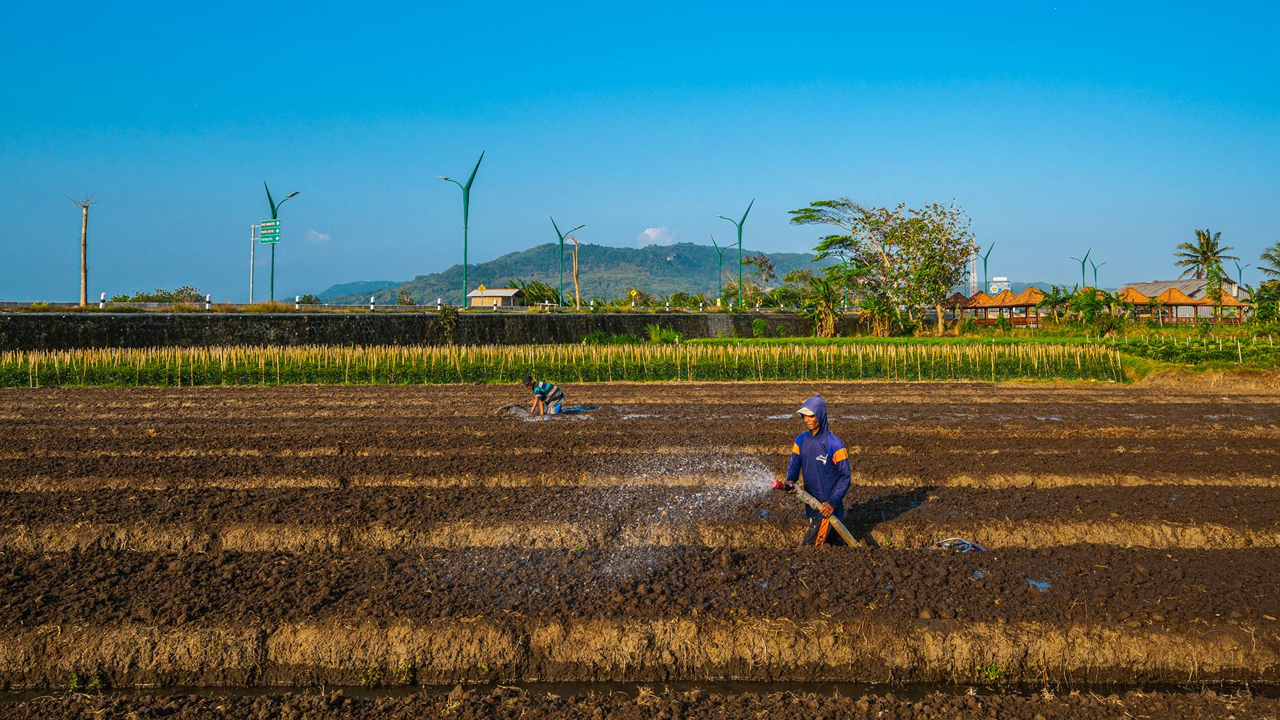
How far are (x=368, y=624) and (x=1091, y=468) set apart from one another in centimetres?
943

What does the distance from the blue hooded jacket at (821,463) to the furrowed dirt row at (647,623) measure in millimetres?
659

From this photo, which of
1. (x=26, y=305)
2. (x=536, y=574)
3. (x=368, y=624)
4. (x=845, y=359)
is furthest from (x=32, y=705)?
(x=26, y=305)

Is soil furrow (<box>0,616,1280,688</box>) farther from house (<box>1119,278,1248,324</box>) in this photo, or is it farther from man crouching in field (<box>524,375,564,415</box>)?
house (<box>1119,278,1248,324</box>)

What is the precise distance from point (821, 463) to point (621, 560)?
74.7 inches

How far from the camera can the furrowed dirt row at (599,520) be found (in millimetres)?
8469

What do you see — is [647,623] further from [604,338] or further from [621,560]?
[604,338]

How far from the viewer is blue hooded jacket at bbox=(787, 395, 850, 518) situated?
7418 millimetres

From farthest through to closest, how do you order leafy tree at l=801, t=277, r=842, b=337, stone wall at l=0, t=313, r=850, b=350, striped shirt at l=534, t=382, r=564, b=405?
leafy tree at l=801, t=277, r=842, b=337
stone wall at l=0, t=313, r=850, b=350
striped shirt at l=534, t=382, r=564, b=405

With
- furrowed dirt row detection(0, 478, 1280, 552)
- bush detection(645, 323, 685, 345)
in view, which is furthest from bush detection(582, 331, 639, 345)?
furrowed dirt row detection(0, 478, 1280, 552)

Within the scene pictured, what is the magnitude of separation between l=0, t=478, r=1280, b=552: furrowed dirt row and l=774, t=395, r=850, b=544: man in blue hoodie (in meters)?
1.09

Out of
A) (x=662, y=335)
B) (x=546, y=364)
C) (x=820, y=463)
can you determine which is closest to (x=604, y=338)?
(x=662, y=335)

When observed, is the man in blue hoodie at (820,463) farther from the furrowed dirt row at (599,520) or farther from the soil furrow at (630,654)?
the soil furrow at (630,654)

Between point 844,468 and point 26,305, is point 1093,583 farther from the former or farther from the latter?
point 26,305

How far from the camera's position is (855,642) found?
6027 mm
